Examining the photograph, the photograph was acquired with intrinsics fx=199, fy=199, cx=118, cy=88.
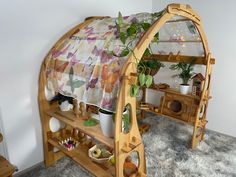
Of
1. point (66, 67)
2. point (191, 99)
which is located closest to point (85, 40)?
point (66, 67)

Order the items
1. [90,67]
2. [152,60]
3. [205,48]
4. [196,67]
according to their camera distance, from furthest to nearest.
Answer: [196,67]
[152,60]
[205,48]
[90,67]

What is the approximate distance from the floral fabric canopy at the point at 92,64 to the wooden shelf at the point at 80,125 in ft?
0.72

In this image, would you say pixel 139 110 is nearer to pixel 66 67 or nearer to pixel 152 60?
pixel 152 60

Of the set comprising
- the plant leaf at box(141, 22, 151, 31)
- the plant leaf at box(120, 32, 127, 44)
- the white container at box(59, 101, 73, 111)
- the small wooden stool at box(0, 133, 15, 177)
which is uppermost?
the plant leaf at box(141, 22, 151, 31)

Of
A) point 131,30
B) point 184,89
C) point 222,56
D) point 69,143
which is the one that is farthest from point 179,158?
point 131,30

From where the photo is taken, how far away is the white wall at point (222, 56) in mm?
2465

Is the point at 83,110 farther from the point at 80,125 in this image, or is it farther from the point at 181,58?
the point at 181,58

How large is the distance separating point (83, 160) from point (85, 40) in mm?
1002

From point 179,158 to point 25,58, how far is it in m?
1.85

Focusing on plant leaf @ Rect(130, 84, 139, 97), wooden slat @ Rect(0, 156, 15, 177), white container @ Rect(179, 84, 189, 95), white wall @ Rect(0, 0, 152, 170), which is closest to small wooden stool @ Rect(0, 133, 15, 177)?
wooden slat @ Rect(0, 156, 15, 177)

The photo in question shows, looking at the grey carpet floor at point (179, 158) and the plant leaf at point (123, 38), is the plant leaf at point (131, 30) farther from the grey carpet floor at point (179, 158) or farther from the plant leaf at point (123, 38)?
the grey carpet floor at point (179, 158)

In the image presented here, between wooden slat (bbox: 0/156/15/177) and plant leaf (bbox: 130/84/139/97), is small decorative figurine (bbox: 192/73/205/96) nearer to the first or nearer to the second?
plant leaf (bbox: 130/84/139/97)

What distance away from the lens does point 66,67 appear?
1609mm

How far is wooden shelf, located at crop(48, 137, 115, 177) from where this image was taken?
1522 millimetres
